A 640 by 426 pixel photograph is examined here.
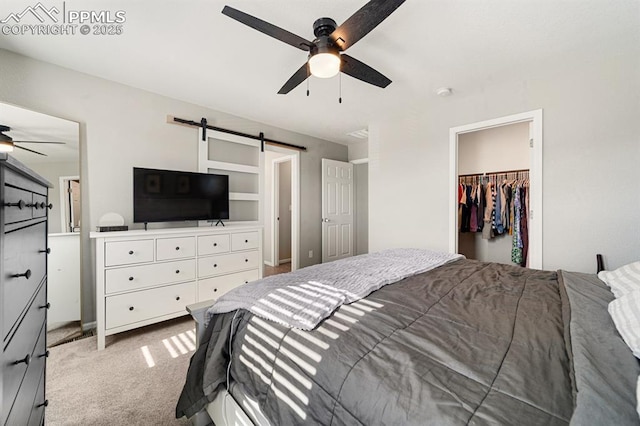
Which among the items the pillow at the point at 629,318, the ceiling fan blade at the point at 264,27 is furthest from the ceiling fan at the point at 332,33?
the pillow at the point at 629,318

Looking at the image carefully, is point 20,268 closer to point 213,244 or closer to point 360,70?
point 360,70

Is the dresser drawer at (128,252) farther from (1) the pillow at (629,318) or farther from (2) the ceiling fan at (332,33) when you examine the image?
(1) the pillow at (629,318)

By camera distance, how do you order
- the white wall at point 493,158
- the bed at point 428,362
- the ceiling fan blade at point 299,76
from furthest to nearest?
the white wall at point 493,158 → the ceiling fan blade at point 299,76 → the bed at point 428,362

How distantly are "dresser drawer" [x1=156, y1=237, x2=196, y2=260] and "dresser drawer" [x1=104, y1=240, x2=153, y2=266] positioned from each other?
73mm

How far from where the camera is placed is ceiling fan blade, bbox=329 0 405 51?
4.13 ft

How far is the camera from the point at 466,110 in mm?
2928

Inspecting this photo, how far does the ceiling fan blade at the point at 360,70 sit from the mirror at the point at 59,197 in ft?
8.12

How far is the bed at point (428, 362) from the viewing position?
597 mm

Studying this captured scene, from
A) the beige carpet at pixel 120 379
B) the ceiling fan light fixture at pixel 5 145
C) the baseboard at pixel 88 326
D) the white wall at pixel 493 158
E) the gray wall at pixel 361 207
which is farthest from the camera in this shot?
the gray wall at pixel 361 207

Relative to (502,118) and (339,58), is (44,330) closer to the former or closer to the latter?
(339,58)

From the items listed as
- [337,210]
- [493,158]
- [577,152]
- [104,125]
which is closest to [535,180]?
[577,152]

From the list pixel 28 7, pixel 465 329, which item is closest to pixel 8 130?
pixel 28 7

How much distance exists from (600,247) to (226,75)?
3672mm

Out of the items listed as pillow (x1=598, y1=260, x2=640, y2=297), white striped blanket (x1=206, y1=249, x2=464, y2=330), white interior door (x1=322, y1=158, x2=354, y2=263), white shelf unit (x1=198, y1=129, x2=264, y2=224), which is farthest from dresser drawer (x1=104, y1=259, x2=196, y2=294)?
pillow (x1=598, y1=260, x2=640, y2=297)
